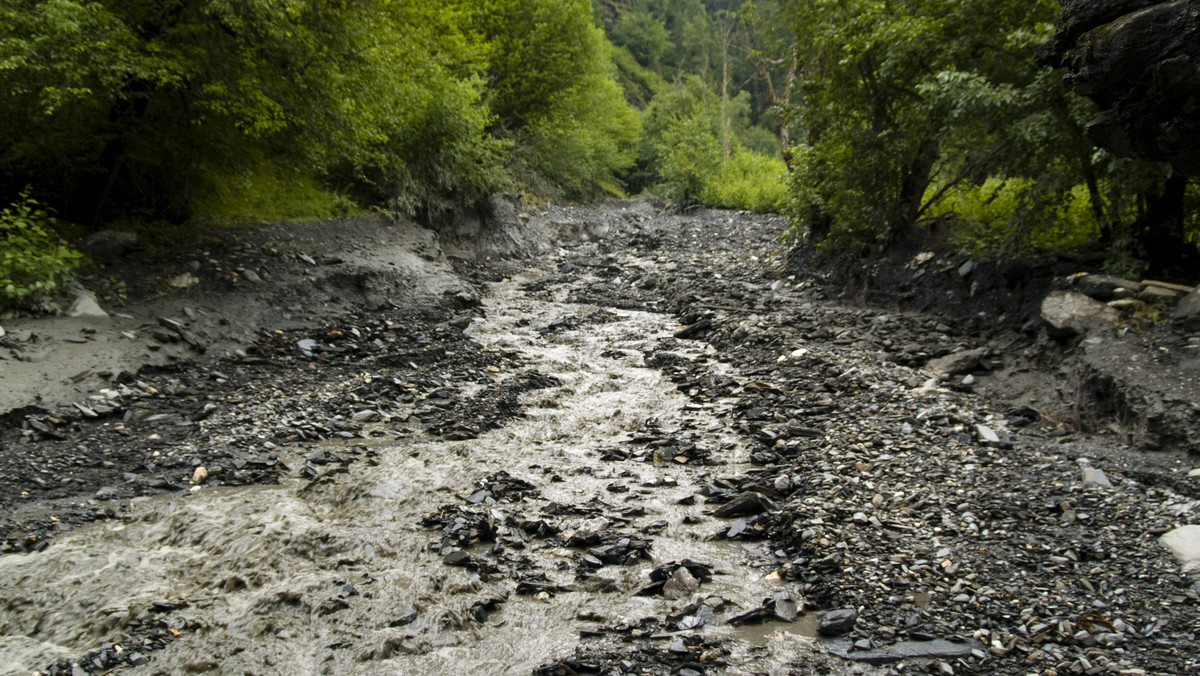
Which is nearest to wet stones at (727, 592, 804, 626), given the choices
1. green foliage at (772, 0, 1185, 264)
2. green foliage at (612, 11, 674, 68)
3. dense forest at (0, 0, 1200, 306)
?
green foliage at (772, 0, 1185, 264)

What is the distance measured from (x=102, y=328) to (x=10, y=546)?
5053mm

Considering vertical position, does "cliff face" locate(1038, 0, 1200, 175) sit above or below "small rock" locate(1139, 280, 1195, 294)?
above

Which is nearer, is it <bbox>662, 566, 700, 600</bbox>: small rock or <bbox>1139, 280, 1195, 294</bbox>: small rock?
<bbox>662, 566, 700, 600</bbox>: small rock

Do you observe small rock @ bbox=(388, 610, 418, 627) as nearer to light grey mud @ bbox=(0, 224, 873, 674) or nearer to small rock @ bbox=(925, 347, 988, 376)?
light grey mud @ bbox=(0, 224, 873, 674)

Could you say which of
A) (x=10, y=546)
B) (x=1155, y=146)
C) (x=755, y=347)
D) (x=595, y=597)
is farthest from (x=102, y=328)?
(x=1155, y=146)

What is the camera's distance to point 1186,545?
17.1ft

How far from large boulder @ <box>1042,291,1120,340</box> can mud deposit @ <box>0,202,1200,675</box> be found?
0.61 metres

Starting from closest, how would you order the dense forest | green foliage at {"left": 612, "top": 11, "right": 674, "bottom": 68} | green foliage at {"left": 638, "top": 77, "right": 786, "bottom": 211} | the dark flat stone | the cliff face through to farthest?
the dark flat stone, the cliff face, the dense forest, green foliage at {"left": 638, "top": 77, "right": 786, "bottom": 211}, green foliage at {"left": 612, "top": 11, "right": 674, "bottom": 68}

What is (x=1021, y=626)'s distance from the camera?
4.80m

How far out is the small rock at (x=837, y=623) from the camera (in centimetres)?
506

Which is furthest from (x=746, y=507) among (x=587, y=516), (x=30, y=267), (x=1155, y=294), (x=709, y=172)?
(x=709, y=172)

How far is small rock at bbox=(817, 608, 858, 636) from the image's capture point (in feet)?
16.6

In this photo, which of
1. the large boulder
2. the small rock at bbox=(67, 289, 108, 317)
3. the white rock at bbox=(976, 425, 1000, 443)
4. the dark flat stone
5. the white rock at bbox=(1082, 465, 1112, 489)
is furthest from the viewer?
the small rock at bbox=(67, 289, 108, 317)

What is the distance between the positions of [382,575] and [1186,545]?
6.90 meters
